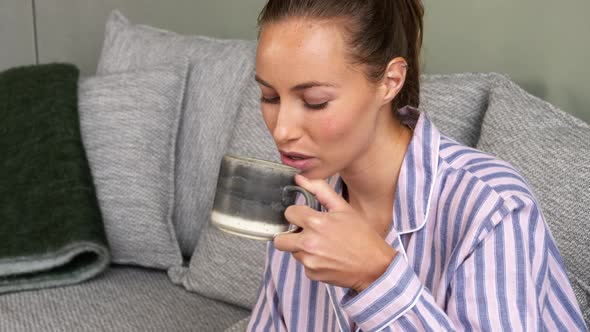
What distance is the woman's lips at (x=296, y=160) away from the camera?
1077 mm

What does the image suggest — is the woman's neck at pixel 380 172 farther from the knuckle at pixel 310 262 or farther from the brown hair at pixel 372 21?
the knuckle at pixel 310 262

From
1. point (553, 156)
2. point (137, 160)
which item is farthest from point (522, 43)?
point (137, 160)

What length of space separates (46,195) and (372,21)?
1.11 m

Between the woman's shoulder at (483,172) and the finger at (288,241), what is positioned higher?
the woman's shoulder at (483,172)

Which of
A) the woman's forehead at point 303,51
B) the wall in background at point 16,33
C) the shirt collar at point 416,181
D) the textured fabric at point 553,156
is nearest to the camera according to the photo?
the woman's forehead at point 303,51

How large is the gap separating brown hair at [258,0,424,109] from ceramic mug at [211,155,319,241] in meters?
0.26

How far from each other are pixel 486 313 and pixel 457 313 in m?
0.04

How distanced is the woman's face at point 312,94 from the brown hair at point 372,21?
0.06 feet

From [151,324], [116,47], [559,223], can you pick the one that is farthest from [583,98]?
[116,47]

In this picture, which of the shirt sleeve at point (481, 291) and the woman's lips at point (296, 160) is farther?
the woman's lips at point (296, 160)

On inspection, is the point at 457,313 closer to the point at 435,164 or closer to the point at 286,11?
the point at 435,164

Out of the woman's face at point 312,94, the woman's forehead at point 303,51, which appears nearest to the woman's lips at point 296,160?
the woman's face at point 312,94

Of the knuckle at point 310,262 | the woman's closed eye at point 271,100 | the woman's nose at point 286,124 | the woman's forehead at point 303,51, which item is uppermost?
the woman's forehead at point 303,51

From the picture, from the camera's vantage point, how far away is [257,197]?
915 mm
